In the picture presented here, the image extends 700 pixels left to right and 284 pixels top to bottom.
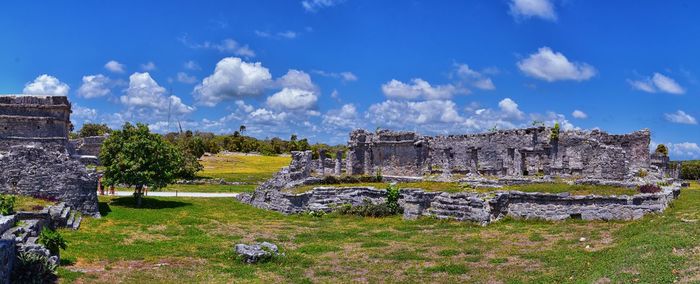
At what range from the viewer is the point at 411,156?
4803cm

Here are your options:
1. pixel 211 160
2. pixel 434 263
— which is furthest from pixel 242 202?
pixel 211 160

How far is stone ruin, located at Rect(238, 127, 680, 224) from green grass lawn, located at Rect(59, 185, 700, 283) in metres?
1.06

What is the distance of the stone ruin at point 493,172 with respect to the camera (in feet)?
91.5

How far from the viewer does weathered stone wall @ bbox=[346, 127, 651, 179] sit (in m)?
38.9

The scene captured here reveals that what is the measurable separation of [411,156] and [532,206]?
20152mm

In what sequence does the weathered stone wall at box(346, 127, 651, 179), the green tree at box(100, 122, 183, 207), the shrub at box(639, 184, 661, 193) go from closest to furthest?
the shrub at box(639, 184, 661, 193)
the green tree at box(100, 122, 183, 207)
the weathered stone wall at box(346, 127, 651, 179)

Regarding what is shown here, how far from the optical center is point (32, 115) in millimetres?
32812

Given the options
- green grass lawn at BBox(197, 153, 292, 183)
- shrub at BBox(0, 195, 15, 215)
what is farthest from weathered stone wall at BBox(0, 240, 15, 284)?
green grass lawn at BBox(197, 153, 292, 183)

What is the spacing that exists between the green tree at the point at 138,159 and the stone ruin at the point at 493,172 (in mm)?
6548

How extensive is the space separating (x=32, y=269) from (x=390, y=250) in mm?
12272

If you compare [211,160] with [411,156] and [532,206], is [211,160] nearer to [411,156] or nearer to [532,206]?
[411,156]

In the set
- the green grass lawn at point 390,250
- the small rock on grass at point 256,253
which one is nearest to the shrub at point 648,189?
the green grass lawn at point 390,250

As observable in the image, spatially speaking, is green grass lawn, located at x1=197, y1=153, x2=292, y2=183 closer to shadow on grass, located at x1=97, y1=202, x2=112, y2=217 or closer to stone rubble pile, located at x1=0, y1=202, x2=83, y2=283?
shadow on grass, located at x1=97, y1=202, x2=112, y2=217

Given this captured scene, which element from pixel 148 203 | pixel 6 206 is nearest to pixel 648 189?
pixel 6 206
